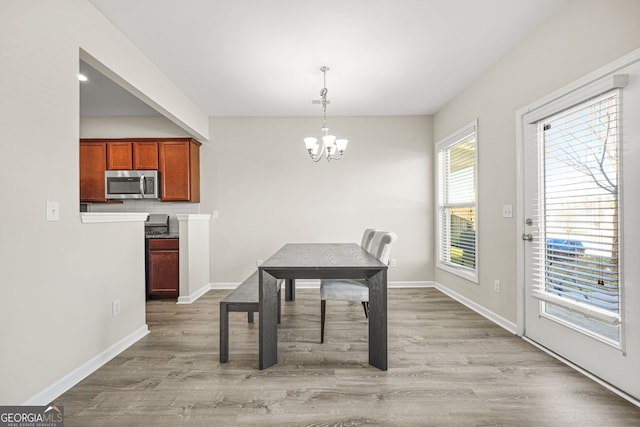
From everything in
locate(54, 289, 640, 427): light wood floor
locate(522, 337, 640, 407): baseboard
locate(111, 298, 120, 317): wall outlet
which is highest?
locate(111, 298, 120, 317): wall outlet

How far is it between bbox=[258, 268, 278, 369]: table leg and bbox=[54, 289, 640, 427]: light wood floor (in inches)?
3.7

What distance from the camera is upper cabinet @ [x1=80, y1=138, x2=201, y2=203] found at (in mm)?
4406

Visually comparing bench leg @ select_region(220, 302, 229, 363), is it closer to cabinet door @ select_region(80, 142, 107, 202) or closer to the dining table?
the dining table

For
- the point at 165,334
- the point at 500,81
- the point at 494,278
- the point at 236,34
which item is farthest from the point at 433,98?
the point at 165,334

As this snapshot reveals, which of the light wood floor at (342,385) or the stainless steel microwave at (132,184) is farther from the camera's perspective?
the stainless steel microwave at (132,184)

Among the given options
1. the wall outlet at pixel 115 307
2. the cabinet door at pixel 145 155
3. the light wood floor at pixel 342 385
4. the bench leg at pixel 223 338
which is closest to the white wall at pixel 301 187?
the cabinet door at pixel 145 155

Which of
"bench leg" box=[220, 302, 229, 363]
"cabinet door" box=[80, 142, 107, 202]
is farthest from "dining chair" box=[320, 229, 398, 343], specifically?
"cabinet door" box=[80, 142, 107, 202]

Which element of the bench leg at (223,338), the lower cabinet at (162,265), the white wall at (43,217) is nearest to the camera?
the white wall at (43,217)

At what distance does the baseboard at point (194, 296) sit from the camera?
3.97 metres

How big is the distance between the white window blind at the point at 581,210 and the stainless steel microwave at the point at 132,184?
4428mm

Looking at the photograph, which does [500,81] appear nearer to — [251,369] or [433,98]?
[433,98]

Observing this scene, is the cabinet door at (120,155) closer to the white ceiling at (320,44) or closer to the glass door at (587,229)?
the white ceiling at (320,44)

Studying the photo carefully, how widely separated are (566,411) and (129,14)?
3750 millimetres

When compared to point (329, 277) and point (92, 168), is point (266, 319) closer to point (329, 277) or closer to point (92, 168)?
point (329, 277)
